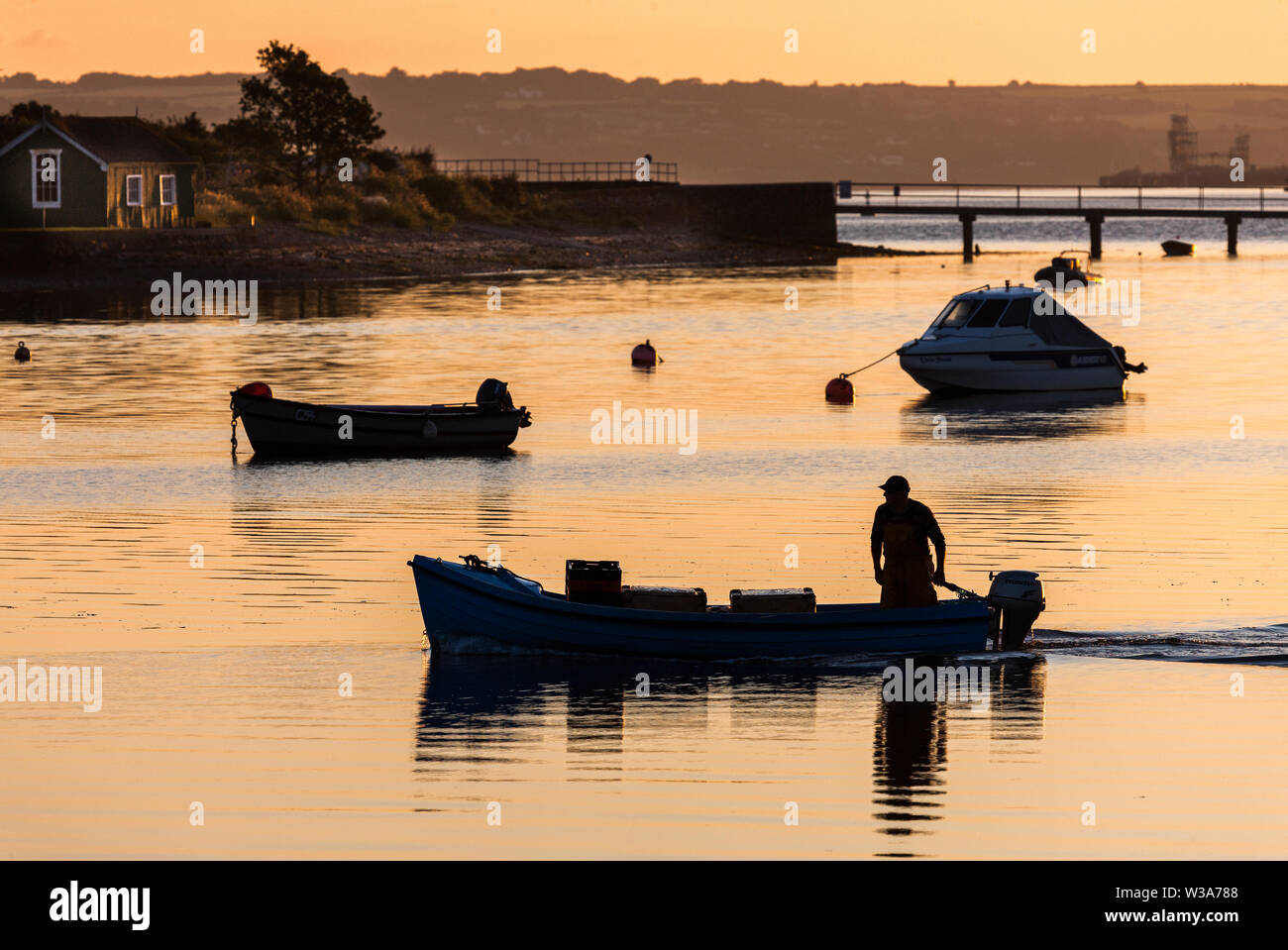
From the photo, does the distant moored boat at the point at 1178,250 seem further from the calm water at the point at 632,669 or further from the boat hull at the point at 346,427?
the boat hull at the point at 346,427

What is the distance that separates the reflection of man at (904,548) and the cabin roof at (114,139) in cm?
7978

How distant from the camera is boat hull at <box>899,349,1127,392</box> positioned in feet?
159

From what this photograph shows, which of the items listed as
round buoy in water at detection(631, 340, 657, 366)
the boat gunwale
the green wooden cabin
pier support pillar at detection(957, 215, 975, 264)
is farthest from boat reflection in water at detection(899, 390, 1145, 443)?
pier support pillar at detection(957, 215, 975, 264)

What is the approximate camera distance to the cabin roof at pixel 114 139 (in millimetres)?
91938

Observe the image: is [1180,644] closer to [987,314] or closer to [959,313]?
[987,314]

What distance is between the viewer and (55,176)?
9181 cm

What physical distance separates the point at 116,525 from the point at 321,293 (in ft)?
227

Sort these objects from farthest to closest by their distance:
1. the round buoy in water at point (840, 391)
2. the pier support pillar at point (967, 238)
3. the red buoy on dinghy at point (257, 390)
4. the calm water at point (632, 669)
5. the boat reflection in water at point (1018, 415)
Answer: the pier support pillar at point (967, 238), the round buoy in water at point (840, 391), the boat reflection in water at point (1018, 415), the red buoy on dinghy at point (257, 390), the calm water at point (632, 669)

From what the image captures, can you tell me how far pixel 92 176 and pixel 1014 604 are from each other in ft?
266

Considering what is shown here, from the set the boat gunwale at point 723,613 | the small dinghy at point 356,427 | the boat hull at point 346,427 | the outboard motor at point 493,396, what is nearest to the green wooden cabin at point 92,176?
the small dinghy at point 356,427

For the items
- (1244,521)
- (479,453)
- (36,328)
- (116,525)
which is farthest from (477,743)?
(36,328)

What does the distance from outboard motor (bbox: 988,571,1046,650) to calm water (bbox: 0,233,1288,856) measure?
447 mm

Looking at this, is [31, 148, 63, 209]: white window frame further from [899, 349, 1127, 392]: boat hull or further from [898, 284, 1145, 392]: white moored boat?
[899, 349, 1127, 392]: boat hull

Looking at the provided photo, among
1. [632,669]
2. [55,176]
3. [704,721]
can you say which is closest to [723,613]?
[632,669]
